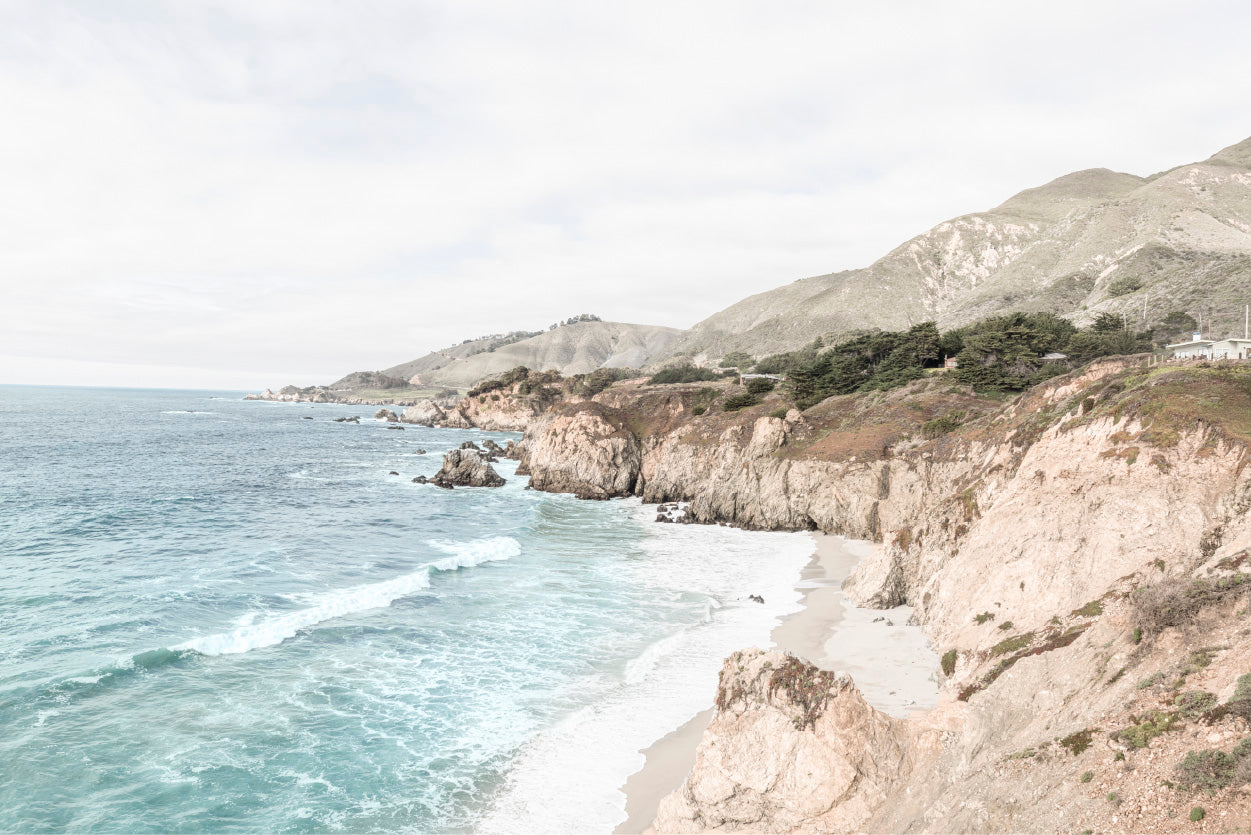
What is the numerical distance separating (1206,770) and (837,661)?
15357mm

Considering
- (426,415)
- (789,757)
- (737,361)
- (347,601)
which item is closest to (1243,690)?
(789,757)

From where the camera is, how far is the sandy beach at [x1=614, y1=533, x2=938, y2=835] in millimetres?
16856

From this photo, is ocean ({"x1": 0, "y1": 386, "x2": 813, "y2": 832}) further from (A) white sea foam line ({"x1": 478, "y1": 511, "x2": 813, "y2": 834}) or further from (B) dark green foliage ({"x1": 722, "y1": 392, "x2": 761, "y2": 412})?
(B) dark green foliage ({"x1": 722, "y1": 392, "x2": 761, "y2": 412})

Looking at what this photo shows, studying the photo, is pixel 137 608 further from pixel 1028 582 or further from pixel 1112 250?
pixel 1112 250

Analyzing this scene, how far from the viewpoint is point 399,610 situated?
3117 cm

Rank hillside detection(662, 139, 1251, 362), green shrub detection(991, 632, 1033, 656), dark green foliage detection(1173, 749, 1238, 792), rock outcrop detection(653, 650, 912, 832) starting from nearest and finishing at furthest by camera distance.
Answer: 1. dark green foliage detection(1173, 749, 1238, 792)
2. rock outcrop detection(653, 650, 912, 832)
3. green shrub detection(991, 632, 1033, 656)
4. hillside detection(662, 139, 1251, 362)

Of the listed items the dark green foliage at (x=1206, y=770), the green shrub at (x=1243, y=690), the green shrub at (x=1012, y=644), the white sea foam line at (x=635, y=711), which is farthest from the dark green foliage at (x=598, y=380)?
the dark green foliage at (x=1206, y=770)

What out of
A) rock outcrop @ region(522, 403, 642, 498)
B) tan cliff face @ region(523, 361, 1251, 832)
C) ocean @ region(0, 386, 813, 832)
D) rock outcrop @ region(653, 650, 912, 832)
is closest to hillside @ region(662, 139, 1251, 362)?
rock outcrop @ region(522, 403, 642, 498)

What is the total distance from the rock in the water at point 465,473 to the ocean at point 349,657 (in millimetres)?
15615

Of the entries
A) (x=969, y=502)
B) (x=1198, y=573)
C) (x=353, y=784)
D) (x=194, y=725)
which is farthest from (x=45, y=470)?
(x=1198, y=573)

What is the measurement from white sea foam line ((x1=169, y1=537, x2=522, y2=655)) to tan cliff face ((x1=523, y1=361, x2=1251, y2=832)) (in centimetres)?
2111

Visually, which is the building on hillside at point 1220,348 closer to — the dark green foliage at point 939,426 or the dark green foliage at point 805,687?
the dark green foliage at point 939,426

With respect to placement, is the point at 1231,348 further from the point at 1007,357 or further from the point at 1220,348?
the point at 1007,357

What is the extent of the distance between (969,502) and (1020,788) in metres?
18.1
